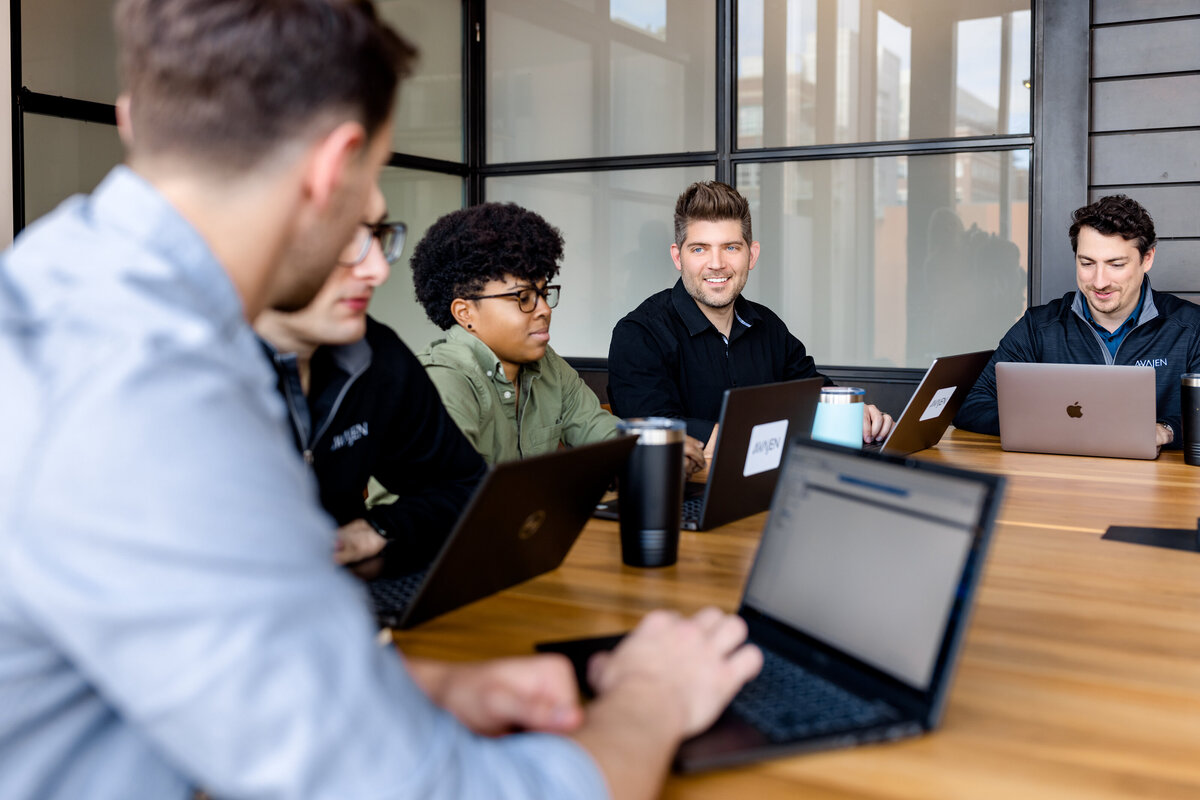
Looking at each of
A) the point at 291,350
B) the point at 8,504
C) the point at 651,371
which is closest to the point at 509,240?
the point at 651,371

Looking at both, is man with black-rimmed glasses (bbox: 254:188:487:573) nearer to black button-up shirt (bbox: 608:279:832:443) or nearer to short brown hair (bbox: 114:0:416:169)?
short brown hair (bbox: 114:0:416:169)

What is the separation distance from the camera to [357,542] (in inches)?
55.7

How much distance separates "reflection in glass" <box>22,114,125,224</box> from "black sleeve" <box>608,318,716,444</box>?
200cm

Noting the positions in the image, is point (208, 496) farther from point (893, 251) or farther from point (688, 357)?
point (893, 251)

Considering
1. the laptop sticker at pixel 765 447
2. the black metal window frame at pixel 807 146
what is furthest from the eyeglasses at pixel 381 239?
the black metal window frame at pixel 807 146

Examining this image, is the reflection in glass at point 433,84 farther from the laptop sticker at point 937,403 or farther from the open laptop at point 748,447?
the open laptop at point 748,447

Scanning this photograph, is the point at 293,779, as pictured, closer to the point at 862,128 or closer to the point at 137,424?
the point at 137,424

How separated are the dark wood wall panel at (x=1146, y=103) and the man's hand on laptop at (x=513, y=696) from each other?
3923 millimetres

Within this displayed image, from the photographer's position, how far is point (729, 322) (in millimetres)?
3082

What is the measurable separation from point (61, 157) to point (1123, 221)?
342cm

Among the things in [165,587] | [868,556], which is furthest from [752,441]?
[165,587]

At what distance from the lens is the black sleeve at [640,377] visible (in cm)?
271

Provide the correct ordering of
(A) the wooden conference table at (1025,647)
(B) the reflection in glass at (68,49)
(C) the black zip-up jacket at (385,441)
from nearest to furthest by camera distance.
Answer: (A) the wooden conference table at (1025,647) < (C) the black zip-up jacket at (385,441) < (B) the reflection in glass at (68,49)

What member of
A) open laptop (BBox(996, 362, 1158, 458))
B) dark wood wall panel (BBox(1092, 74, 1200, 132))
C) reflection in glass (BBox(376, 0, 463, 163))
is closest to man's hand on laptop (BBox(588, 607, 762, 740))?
open laptop (BBox(996, 362, 1158, 458))
